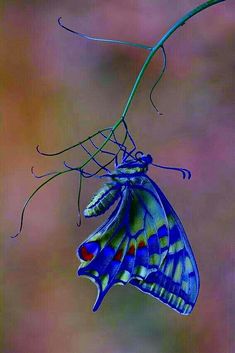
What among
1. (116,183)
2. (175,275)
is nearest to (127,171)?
(116,183)

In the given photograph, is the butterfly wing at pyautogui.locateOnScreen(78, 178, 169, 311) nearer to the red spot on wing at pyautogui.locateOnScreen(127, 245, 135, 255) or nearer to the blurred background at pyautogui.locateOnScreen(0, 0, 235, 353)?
the red spot on wing at pyautogui.locateOnScreen(127, 245, 135, 255)

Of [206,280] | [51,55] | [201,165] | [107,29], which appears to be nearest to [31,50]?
[51,55]

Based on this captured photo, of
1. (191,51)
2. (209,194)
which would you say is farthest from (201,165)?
(191,51)

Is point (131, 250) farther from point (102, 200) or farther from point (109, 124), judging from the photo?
point (109, 124)

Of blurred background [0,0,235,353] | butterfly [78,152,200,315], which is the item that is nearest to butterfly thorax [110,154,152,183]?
butterfly [78,152,200,315]

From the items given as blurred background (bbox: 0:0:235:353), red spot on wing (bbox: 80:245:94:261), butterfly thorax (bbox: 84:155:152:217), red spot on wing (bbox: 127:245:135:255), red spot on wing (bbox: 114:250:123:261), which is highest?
blurred background (bbox: 0:0:235:353)

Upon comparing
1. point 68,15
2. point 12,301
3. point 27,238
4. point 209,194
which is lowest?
point 12,301

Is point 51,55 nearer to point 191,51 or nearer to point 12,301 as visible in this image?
point 191,51

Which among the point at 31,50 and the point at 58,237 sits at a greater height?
the point at 31,50
